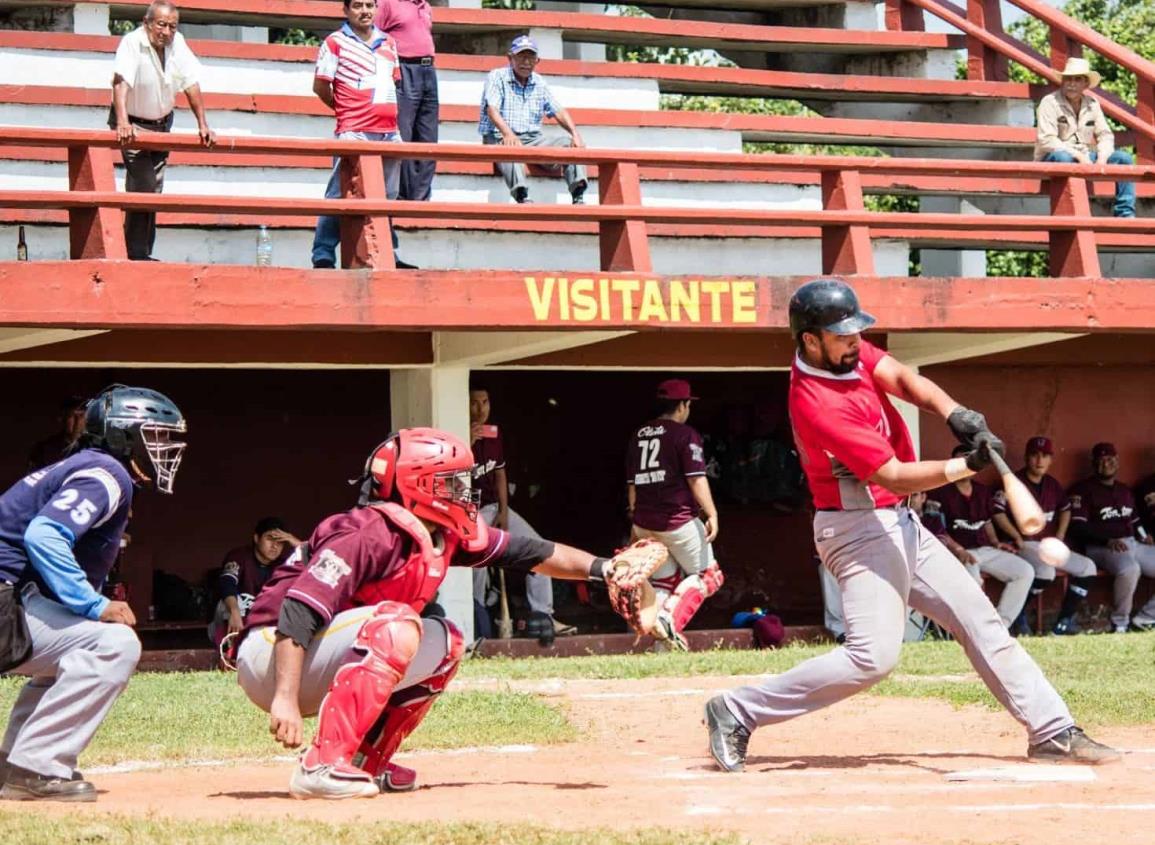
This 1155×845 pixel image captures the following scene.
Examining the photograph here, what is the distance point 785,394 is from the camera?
639 inches

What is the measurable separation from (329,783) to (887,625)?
7.03ft

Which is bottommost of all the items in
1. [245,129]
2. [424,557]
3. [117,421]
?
[424,557]

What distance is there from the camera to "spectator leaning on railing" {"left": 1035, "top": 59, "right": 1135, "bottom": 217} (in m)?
15.7

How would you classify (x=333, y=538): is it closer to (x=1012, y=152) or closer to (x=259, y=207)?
(x=259, y=207)

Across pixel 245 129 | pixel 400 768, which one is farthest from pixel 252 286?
pixel 400 768

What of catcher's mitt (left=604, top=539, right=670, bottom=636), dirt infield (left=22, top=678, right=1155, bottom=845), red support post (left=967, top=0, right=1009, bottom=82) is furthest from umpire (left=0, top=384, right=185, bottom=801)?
red support post (left=967, top=0, right=1009, bottom=82)

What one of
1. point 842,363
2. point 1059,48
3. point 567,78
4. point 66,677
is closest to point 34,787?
point 66,677

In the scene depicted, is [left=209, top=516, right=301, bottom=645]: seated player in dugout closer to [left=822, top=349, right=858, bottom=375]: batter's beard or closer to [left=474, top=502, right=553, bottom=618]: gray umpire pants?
[left=474, top=502, right=553, bottom=618]: gray umpire pants

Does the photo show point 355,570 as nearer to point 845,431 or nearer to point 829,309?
point 845,431

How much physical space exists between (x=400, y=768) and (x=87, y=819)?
1.28 m

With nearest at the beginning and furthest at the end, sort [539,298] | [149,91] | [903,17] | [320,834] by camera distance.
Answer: [320,834]
[149,91]
[539,298]
[903,17]

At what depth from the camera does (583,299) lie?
12453 mm

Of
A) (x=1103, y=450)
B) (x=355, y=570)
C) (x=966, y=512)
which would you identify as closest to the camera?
(x=355, y=570)

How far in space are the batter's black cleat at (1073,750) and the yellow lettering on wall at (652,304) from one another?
581cm
